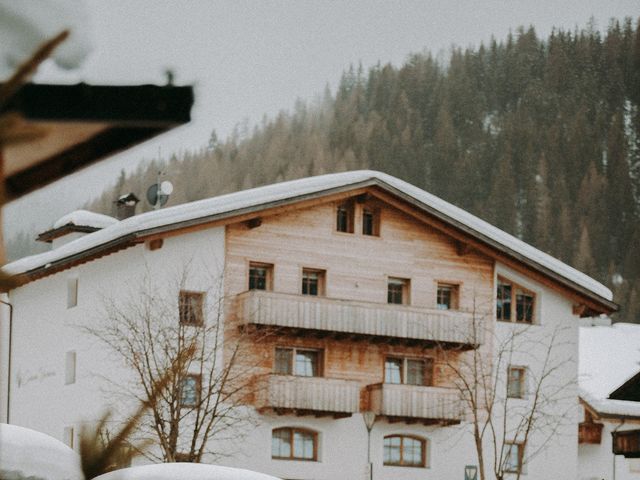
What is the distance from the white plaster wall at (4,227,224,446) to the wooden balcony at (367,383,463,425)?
5.52m

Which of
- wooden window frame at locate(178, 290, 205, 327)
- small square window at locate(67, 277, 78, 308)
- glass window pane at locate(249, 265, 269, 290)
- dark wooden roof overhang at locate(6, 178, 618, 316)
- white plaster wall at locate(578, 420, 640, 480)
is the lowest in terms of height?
white plaster wall at locate(578, 420, 640, 480)

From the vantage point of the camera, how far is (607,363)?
5334 centimetres

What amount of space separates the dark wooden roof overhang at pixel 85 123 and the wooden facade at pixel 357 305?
31804mm

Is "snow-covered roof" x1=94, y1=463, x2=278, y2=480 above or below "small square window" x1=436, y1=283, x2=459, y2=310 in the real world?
below

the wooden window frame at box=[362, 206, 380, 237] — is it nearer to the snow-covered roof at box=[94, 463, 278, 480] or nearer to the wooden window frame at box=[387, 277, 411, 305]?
the wooden window frame at box=[387, 277, 411, 305]

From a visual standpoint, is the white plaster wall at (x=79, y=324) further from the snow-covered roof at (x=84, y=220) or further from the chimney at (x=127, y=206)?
the chimney at (x=127, y=206)

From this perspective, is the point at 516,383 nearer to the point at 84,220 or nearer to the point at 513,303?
the point at 513,303

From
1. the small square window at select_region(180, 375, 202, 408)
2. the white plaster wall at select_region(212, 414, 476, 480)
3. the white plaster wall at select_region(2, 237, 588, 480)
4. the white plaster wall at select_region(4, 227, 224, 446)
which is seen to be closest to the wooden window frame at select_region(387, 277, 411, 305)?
the white plaster wall at select_region(2, 237, 588, 480)

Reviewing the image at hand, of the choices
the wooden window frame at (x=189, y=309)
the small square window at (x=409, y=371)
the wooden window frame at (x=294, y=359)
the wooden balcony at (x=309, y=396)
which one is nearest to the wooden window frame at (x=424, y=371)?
the small square window at (x=409, y=371)

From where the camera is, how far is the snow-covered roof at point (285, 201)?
34688mm

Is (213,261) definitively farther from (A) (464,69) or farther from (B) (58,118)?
(A) (464,69)

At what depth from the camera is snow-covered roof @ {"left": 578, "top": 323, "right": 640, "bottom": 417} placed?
45500 millimetres

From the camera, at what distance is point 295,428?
36875 millimetres

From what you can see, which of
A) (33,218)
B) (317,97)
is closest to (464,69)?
(317,97)
